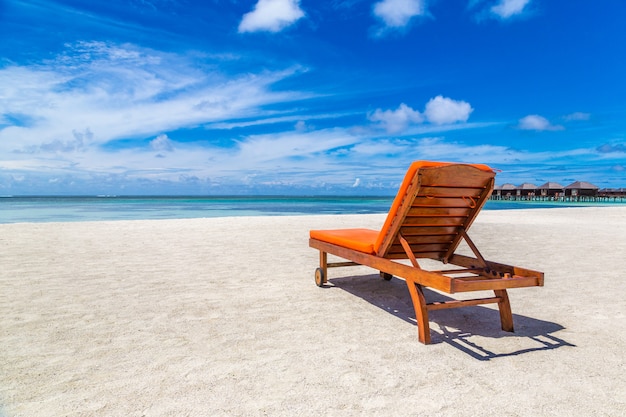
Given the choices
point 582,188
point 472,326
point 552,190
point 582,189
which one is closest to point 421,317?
point 472,326

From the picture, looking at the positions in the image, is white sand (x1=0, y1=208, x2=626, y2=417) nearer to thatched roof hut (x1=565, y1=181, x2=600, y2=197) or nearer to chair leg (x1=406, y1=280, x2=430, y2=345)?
chair leg (x1=406, y1=280, x2=430, y2=345)

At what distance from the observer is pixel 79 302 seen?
4.09 m

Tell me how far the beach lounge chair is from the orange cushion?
1 centimetres

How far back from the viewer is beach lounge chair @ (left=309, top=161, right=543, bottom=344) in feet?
10.2

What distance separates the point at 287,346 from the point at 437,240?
5.75 feet

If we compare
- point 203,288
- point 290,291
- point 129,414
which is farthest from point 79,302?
point 129,414

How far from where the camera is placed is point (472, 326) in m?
3.52

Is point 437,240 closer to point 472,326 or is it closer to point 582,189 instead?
point 472,326

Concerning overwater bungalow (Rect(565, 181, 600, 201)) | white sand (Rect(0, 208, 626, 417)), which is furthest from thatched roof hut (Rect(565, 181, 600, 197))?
white sand (Rect(0, 208, 626, 417))

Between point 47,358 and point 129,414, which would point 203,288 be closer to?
point 47,358

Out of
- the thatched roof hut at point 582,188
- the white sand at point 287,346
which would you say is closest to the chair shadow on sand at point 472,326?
the white sand at point 287,346

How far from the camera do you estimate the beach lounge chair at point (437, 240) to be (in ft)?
10.2

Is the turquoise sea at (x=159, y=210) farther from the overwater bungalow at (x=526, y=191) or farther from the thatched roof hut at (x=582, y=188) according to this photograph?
the overwater bungalow at (x=526, y=191)

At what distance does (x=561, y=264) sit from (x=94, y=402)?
6.24 meters
